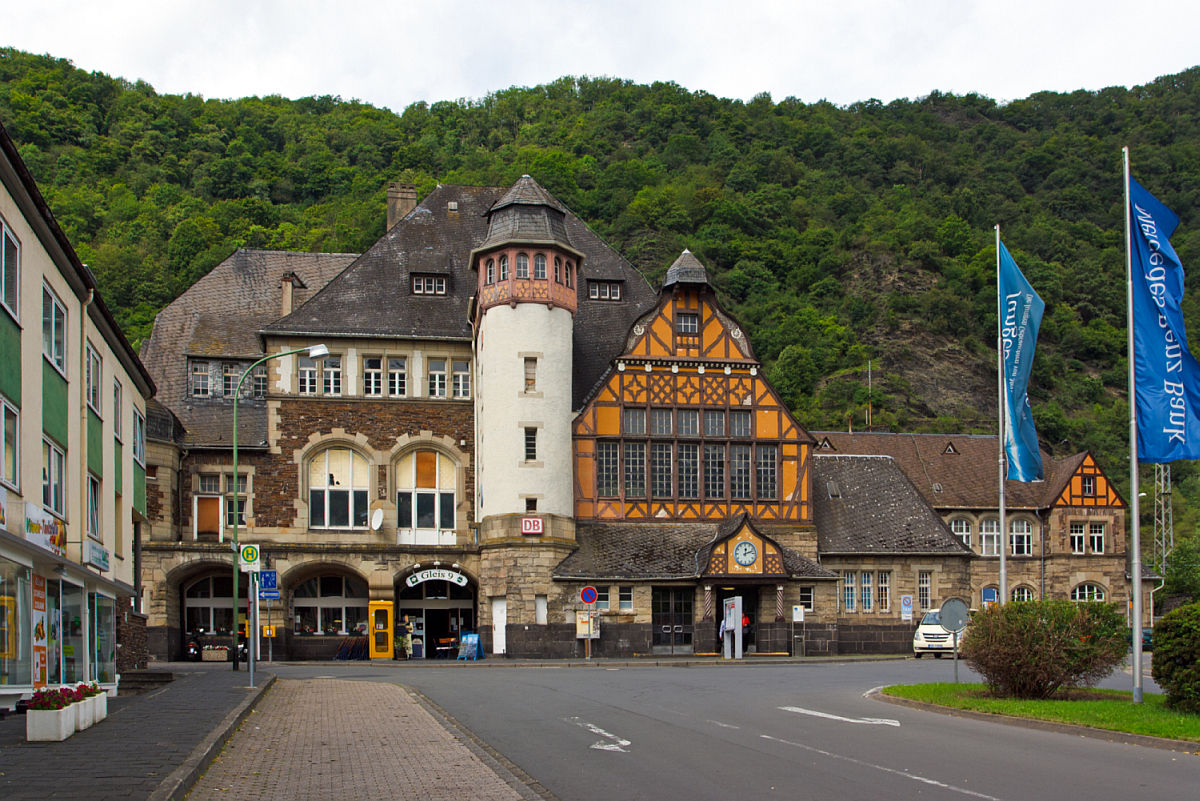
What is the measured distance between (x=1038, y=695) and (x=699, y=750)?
8480 mm

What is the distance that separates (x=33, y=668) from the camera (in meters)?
18.3

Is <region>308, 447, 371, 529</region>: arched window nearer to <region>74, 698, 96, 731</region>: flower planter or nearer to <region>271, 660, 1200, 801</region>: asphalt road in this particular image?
<region>271, 660, 1200, 801</region>: asphalt road

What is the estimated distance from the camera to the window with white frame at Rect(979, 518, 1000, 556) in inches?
2271

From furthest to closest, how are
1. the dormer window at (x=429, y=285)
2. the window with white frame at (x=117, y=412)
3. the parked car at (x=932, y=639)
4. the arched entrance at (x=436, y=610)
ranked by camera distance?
the dormer window at (x=429, y=285), the arched entrance at (x=436, y=610), the parked car at (x=932, y=639), the window with white frame at (x=117, y=412)

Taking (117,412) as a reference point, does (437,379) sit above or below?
above

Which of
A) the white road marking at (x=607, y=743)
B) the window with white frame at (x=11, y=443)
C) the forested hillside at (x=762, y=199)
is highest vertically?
the forested hillside at (x=762, y=199)

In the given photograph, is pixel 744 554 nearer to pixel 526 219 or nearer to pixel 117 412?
pixel 526 219

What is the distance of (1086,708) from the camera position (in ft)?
60.9

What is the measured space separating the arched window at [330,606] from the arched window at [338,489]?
2399 millimetres

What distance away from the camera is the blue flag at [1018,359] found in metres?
26.0

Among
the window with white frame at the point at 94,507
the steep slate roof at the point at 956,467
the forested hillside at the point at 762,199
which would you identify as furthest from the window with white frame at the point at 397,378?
the forested hillside at the point at 762,199

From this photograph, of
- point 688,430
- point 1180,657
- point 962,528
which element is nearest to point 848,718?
point 1180,657

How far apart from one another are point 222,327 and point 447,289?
8.57 m

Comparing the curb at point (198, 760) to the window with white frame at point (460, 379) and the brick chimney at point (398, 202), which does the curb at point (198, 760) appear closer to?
the window with white frame at point (460, 379)
